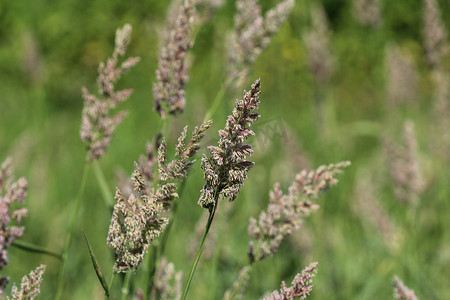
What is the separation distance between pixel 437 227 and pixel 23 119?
3.73 metres

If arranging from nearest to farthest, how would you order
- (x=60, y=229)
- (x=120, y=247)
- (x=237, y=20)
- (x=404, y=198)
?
(x=120, y=247), (x=237, y=20), (x=404, y=198), (x=60, y=229)

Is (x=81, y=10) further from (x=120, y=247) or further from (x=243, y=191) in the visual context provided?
(x=120, y=247)

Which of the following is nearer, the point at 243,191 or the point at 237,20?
the point at 237,20

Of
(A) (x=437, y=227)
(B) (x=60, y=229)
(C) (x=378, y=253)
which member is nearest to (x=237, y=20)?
(C) (x=378, y=253)

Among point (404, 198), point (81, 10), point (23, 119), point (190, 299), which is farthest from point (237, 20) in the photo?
point (81, 10)

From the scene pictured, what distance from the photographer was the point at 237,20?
1438 millimetres

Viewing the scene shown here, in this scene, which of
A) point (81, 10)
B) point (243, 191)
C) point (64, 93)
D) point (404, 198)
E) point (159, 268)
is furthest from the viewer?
point (81, 10)

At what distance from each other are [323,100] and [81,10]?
28.7 feet

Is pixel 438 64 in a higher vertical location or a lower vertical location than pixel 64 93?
lower

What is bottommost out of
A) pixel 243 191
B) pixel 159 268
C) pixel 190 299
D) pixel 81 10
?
pixel 159 268

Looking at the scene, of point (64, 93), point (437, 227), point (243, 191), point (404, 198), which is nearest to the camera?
point (404, 198)

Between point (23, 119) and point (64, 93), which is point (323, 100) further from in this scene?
point (64, 93)

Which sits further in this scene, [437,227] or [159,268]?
[437,227]

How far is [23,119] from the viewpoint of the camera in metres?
4.90
